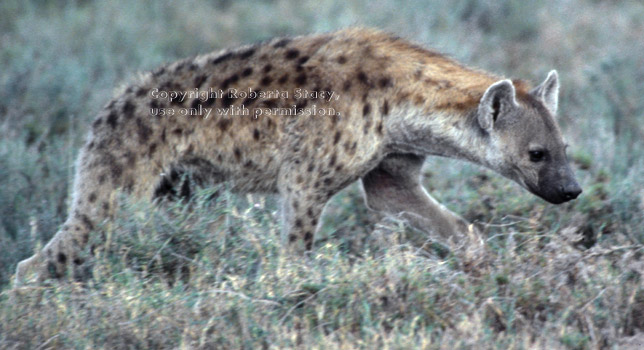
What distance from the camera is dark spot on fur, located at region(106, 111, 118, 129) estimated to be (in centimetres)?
431

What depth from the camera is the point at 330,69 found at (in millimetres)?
4332

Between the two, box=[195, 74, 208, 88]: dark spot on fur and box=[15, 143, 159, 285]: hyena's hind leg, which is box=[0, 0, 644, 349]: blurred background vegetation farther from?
box=[195, 74, 208, 88]: dark spot on fur

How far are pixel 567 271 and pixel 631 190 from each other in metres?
1.28

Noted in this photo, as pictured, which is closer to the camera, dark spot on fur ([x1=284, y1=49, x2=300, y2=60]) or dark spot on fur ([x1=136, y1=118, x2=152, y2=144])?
dark spot on fur ([x1=136, y1=118, x2=152, y2=144])

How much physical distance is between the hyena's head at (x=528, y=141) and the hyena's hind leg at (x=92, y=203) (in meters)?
1.54

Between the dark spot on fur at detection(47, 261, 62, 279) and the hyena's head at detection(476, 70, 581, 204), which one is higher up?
the hyena's head at detection(476, 70, 581, 204)

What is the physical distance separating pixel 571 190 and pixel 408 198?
81 centimetres

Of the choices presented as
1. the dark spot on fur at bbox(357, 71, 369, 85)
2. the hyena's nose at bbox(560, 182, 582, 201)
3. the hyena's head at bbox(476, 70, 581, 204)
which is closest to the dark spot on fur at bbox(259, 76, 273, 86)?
the dark spot on fur at bbox(357, 71, 369, 85)

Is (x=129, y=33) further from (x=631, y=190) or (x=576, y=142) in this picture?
(x=631, y=190)

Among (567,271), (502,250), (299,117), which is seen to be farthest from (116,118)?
(567,271)

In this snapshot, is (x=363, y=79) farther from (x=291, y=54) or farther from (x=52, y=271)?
(x=52, y=271)

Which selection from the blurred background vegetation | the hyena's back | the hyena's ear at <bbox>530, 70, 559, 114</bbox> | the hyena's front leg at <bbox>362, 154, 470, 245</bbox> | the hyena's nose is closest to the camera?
the blurred background vegetation

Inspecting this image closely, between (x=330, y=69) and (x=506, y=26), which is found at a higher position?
(x=506, y=26)

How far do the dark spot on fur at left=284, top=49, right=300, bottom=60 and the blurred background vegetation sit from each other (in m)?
0.57
